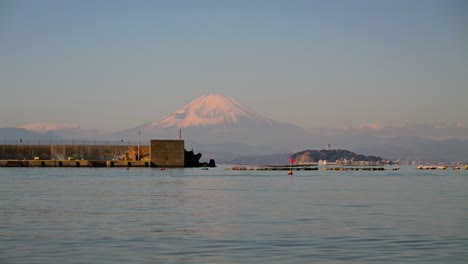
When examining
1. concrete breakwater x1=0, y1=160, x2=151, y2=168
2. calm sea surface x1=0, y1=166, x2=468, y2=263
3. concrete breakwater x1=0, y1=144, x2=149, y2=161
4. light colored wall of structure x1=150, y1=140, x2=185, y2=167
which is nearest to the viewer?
calm sea surface x1=0, y1=166, x2=468, y2=263

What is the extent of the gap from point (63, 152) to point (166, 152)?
A: 35.9 metres

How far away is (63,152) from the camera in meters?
196

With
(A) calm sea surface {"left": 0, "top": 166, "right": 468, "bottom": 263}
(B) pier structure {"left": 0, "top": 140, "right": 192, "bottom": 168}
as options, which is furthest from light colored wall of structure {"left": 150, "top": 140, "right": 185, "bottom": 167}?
(A) calm sea surface {"left": 0, "top": 166, "right": 468, "bottom": 263}

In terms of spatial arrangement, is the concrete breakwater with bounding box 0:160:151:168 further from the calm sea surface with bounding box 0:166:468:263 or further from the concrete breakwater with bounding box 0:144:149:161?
the calm sea surface with bounding box 0:166:468:263

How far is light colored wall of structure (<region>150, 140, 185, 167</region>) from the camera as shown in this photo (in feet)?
562

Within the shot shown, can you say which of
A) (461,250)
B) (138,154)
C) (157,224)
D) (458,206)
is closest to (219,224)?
(157,224)

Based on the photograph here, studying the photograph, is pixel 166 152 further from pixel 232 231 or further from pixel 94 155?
pixel 232 231

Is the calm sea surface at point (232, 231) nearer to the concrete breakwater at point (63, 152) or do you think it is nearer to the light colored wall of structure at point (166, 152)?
the light colored wall of structure at point (166, 152)

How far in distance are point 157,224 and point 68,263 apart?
38.3 feet

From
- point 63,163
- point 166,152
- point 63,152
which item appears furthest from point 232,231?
point 63,152

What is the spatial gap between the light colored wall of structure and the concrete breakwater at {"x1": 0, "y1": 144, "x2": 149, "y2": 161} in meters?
19.9

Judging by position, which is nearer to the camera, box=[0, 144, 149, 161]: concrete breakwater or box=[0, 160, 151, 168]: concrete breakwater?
box=[0, 160, 151, 168]: concrete breakwater

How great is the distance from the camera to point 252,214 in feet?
135

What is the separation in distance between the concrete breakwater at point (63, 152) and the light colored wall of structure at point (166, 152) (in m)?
19.9
